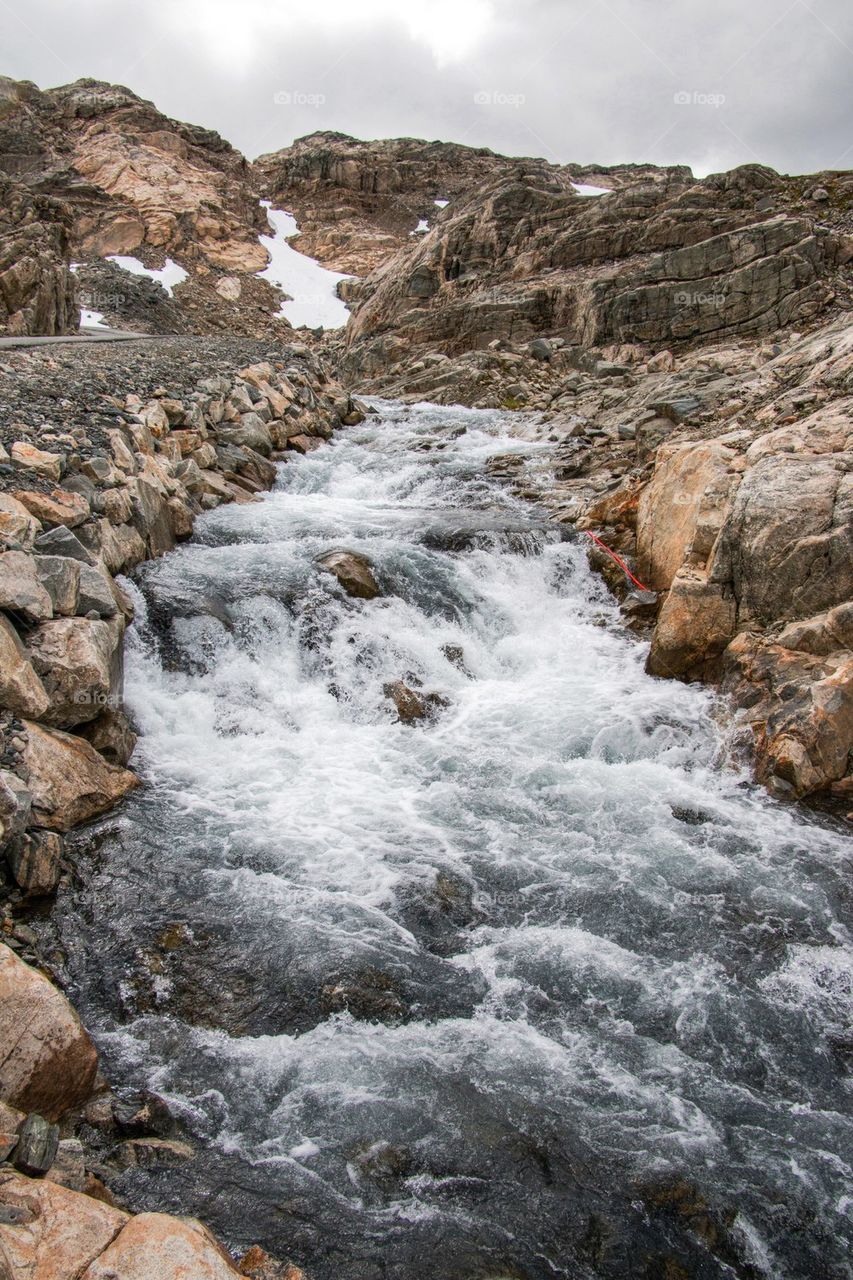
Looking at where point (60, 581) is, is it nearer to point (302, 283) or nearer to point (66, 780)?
point (66, 780)

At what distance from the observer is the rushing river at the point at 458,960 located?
3375 millimetres

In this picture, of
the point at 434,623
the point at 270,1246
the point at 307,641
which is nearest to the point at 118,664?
the point at 307,641

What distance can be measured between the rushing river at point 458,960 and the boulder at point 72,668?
3.07 feet

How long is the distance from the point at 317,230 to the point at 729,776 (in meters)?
65.1

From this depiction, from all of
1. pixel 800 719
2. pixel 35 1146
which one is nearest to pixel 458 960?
pixel 35 1146

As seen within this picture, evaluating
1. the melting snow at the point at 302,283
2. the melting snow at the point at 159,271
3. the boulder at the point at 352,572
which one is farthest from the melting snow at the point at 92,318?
the boulder at the point at 352,572

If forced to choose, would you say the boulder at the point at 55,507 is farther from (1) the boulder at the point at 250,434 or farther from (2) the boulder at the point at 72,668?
(1) the boulder at the point at 250,434

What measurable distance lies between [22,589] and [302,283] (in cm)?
5363

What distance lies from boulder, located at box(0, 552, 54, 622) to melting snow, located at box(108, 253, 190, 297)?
134 feet

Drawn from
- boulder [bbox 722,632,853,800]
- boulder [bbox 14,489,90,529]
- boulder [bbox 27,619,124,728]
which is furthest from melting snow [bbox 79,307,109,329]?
boulder [bbox 722,632,853,800]

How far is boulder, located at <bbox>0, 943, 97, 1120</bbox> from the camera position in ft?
10.7

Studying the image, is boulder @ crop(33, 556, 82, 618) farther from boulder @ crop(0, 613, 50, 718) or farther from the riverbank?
boulder @ crop(0, 613, 50, 718)

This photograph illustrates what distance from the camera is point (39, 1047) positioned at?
3.36 m

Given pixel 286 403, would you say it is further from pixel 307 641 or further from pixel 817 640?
pixel 817 640
